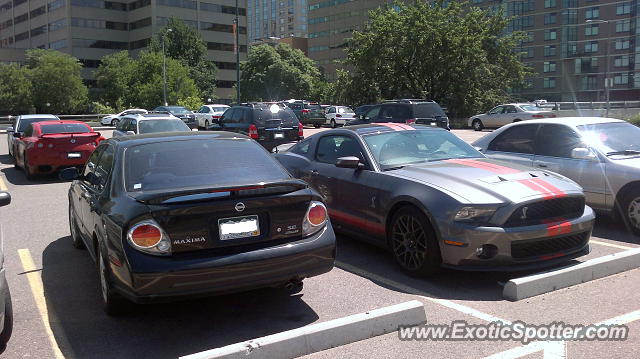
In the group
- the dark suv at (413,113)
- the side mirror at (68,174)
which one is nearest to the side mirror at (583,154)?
the side mirror at (68,174)

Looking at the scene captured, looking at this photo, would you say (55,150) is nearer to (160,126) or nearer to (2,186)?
(2,186)

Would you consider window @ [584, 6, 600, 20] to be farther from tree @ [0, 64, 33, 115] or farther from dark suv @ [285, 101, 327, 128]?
tree @ [0, 64, 33, 115]

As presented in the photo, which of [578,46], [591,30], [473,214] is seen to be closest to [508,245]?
[473,214]

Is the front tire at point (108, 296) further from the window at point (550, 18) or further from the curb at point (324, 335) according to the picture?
the window at point (550, 18)

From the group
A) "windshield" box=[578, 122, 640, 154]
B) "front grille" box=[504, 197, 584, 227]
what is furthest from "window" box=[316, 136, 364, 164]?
"windshield" box=[578, 122, 640, 154]

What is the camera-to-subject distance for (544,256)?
5336mm

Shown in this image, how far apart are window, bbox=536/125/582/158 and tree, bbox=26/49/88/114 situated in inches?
2461

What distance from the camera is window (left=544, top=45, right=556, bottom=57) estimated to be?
96125 mm

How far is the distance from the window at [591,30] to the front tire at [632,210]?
9621 cm

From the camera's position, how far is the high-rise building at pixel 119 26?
92.1 m

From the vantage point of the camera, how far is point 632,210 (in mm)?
7168

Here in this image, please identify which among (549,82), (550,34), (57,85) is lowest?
(57,85)

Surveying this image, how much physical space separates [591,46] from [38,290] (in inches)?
3993

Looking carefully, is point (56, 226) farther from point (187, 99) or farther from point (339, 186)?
point (187, 99)
